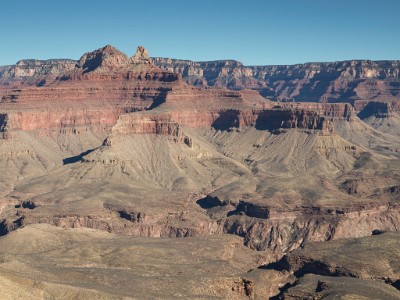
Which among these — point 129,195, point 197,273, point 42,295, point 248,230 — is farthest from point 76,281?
point 129,195

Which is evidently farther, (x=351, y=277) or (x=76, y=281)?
(x=351, y=277)

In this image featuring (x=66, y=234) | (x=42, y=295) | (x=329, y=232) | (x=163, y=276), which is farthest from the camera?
(x=329, y=232)

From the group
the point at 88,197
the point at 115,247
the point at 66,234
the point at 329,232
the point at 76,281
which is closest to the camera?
the point at 76,281

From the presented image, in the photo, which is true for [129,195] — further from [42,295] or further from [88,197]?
[42,295]

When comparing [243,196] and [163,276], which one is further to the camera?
[243,196]

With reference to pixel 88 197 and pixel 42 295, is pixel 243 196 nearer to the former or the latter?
pixel 88 197

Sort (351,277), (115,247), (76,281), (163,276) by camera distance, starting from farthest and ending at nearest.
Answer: (115,247)
(351,277)
(163,276)
(76,281)

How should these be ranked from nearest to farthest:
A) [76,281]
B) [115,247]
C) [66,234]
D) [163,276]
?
[76,281]
[163,276]
[115,247]
[66,234]

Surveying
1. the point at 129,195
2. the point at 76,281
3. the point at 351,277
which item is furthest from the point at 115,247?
the point at 129,195
